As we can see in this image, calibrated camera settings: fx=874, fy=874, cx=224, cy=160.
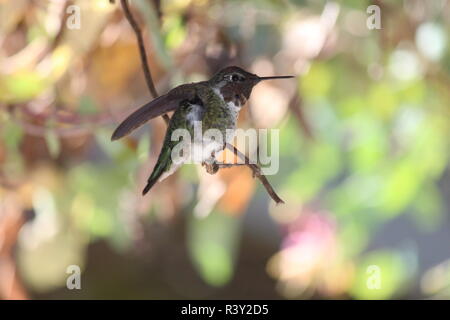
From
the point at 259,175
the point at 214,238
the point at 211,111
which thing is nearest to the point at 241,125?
the point at 214,238

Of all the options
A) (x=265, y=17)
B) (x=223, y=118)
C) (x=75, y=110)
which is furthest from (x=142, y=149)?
(x=223, y=118)

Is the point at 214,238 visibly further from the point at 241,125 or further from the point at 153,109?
the point at 153,109

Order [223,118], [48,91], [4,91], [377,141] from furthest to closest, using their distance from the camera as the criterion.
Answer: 1. [377,141]
2. [48,91]
3. [4,91]
4. [223,118]

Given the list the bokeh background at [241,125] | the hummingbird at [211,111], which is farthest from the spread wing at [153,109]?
the bokeh background at [241,125]

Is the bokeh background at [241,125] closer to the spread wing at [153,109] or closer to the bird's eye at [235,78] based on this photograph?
the bird's eye at [235,78]

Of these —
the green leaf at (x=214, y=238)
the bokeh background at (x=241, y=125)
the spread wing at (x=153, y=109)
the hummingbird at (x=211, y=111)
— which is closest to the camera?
the spread wing at (x=153, y=109)

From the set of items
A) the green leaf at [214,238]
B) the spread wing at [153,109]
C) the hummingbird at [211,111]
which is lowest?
the spread wing at [153,109]

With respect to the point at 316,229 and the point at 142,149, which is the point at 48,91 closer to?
the point at 142,149
